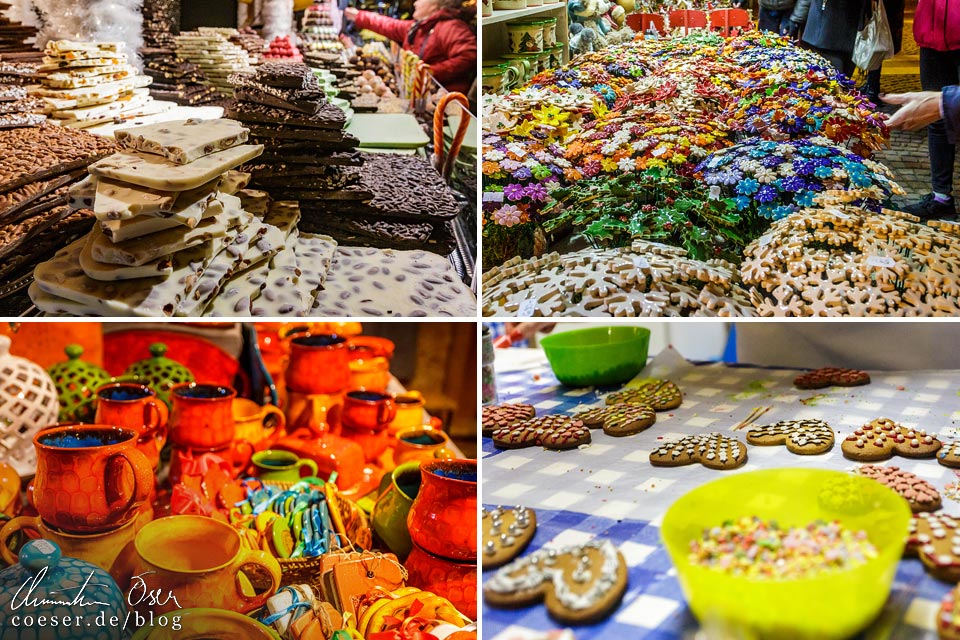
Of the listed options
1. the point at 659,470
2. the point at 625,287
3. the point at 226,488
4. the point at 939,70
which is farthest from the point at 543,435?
the point at 939,70

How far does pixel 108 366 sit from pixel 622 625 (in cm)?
131

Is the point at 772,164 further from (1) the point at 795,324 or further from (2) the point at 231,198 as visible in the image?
(2) the point at 231,198

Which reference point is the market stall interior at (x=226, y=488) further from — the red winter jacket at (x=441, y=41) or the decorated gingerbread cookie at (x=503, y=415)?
the red winter jacket at (x=441, y=41)

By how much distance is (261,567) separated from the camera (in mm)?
1231

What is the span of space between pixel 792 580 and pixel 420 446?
77 cm

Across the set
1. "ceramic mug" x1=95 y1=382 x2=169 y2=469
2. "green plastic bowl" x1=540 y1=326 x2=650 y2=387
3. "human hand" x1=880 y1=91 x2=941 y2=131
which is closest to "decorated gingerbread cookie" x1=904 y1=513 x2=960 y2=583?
"green plastic bowl" x1=540 y1=326 x2=650 y2=387

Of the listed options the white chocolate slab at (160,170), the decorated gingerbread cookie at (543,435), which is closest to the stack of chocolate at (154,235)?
the white chocolate slab at (160,170)

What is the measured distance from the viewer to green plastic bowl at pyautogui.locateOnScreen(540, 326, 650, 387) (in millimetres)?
1669

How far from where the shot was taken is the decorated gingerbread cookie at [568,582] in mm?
928

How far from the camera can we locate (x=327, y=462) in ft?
4.94

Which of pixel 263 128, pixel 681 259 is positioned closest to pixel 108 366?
pixel 263 128

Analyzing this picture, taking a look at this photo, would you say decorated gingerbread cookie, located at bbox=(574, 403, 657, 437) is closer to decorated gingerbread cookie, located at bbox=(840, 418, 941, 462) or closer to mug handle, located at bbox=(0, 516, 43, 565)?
decorated gingerbread cookie, located at bbox=(840, 418, 941, 462)

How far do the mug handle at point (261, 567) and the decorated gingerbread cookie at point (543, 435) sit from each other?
43 centimetres

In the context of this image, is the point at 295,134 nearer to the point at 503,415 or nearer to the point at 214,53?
the point at 214,53
